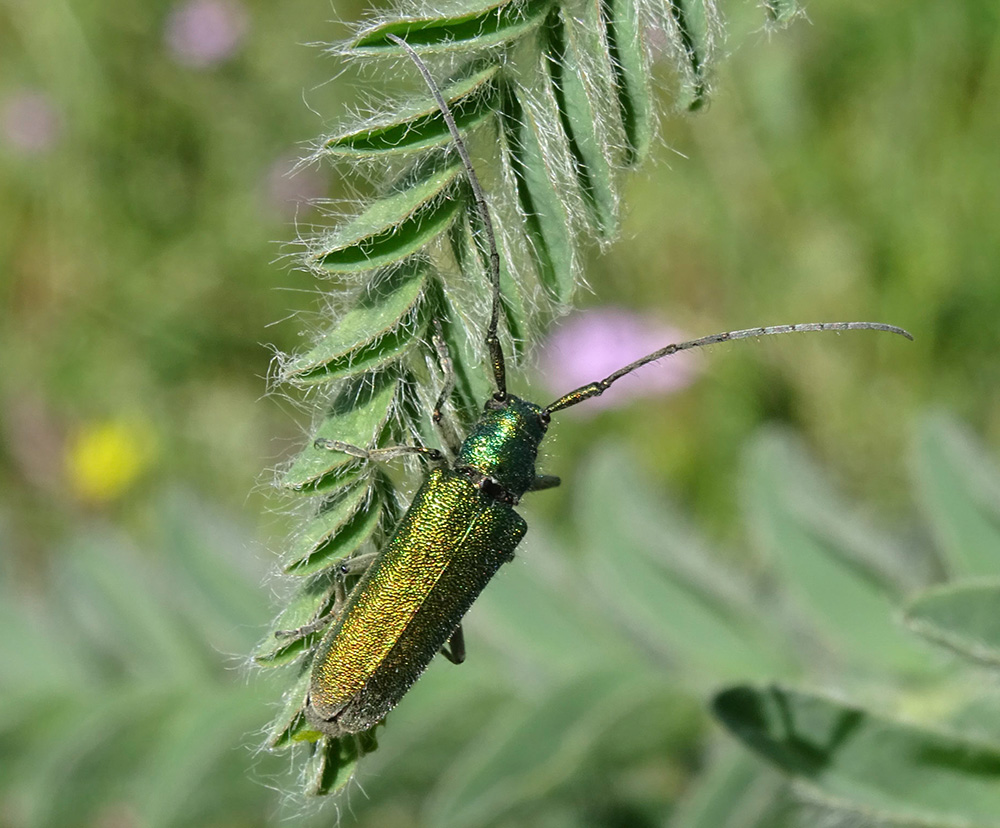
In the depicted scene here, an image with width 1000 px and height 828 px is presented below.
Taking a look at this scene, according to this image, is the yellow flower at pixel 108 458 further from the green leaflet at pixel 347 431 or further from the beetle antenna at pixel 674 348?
the green leaflet at pixel 347 431

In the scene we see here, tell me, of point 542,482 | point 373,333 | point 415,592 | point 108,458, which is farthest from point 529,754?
point 108,458

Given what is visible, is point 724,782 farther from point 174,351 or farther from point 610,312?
point 174,351

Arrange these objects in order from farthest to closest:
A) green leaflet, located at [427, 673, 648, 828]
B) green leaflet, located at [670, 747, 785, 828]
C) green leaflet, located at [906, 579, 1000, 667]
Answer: green leaflet, located at [670, 747, 785, 828] < green leaflet, located at [427, 673, 648, 828] < green leaflet, located at [906, 579, 1000, 667]

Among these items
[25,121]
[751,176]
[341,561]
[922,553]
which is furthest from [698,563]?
[25,121]

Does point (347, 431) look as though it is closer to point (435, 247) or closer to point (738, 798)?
point (435, 247)

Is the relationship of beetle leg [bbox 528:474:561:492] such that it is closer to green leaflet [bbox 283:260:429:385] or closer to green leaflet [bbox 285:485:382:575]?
green leaflet [bbox 285:485:382:575]

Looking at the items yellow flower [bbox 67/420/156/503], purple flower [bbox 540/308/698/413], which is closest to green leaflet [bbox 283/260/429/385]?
purple flower [bbox 540/308/698/413]
